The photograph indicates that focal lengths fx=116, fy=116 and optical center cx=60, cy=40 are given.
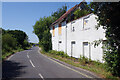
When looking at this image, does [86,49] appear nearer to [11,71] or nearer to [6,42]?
[11,71]

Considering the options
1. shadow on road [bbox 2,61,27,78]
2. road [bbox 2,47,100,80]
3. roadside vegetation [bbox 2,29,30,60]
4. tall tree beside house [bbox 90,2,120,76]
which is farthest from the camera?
roadside vegetation [bbox 2,29,30,60]

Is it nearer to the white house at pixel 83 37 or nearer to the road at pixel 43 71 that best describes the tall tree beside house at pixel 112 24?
the road at pixel 43 71

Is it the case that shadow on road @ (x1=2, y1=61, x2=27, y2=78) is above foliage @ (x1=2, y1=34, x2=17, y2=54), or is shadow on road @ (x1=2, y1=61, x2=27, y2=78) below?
below

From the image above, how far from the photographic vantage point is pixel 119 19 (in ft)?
22.6

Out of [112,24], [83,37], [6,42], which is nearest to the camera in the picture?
[112,24]

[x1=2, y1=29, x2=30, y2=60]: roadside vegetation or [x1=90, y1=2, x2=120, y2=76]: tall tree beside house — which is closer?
[x1=90, y1=2, x2=120, y2=76]: tall tree beside house

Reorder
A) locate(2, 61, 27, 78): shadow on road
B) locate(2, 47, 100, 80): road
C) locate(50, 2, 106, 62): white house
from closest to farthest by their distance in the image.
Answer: locate(2, 47, 100, 80): road < locate(2, 61, 27, 78): shadow on road < locate(50, 2, 106, 62): white house

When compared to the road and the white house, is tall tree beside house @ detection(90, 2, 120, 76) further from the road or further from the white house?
the white house

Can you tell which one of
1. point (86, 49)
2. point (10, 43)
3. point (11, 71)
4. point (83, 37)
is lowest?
point (11, 71)

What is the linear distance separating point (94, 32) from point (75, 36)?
3.91 meters

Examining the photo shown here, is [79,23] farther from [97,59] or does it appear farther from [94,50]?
[97,59]

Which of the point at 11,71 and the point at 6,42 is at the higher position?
the point at 6,42

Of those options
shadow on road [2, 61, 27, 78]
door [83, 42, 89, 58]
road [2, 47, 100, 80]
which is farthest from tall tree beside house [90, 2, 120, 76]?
shadow on road [2, 61, 27, 78]

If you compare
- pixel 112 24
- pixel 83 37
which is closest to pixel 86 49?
pixel 83 37
